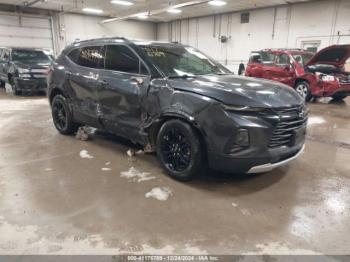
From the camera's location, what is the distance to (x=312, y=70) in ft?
27.1

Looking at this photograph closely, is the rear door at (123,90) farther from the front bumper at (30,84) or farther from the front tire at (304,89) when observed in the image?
the front bumper at (30,84)

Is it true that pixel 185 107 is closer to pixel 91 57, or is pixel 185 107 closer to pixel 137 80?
pixel 137 80

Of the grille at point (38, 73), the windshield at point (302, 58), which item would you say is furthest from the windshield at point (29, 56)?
the windshield at point (302, 58)

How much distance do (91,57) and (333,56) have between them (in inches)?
264

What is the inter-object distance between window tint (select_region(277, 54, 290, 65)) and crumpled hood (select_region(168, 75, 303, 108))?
6.30m

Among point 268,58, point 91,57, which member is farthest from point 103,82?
point 268,58

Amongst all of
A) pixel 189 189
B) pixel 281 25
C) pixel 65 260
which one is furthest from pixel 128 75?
pixel 281 25

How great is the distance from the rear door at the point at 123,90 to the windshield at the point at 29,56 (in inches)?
287

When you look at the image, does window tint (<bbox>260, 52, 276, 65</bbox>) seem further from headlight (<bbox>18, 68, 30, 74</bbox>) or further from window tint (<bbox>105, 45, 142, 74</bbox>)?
headlight (<bbox>18, 68, 30, 74</bbox>)

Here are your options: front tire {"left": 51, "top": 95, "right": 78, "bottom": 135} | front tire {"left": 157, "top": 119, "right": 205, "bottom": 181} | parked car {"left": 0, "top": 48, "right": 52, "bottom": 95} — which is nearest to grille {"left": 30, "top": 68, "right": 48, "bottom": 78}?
parked car {"left": 0, "top": 48, "right": 52, "bottom": 95}

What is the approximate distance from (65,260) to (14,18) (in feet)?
53.3

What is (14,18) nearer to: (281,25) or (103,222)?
(281,25)

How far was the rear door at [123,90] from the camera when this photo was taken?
3.33 meters

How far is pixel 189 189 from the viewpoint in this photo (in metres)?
Result: 2.94
